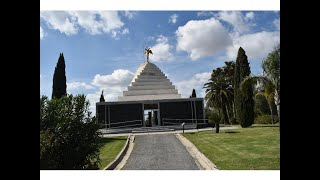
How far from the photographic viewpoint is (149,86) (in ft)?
103

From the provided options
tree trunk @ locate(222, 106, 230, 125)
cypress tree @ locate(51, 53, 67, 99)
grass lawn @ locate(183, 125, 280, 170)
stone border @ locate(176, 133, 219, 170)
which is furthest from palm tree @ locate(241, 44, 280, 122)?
cypress tree @ locate(51, 53, 67, 99)

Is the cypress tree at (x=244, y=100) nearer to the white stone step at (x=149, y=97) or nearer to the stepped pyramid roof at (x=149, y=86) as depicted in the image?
the white stone step at (x=149, y=97)

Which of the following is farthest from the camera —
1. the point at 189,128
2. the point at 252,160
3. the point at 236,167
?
the point at 189,128

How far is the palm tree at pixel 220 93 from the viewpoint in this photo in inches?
1372

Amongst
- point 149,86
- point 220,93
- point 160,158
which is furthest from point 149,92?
point 160,158

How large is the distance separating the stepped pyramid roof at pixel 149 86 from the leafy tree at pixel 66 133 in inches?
768

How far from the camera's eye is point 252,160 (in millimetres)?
11367

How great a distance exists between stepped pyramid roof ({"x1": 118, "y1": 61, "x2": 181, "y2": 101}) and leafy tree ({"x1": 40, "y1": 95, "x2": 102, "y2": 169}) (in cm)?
1951

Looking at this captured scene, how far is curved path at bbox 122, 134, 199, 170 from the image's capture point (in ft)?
36.8

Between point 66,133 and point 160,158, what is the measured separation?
13.4ft

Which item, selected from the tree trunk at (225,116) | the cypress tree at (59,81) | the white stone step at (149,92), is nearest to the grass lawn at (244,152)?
the cypress tree at (59,81)
